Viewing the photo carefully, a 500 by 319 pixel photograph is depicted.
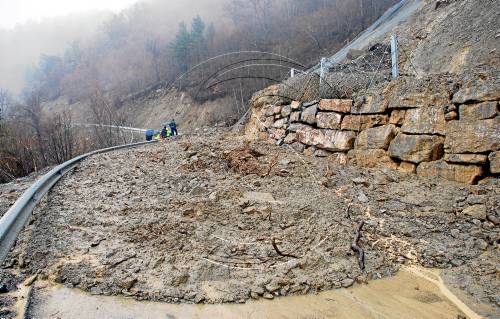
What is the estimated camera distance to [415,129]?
5.37 m

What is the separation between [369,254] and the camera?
12.3 ft

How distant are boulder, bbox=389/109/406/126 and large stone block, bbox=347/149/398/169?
1.82 feet

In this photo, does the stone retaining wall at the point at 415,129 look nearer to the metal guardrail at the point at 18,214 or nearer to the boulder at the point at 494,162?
the boulder at the point at 494,162

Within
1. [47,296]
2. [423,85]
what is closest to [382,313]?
[47,296]

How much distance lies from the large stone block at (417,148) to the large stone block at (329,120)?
1275 millimetres

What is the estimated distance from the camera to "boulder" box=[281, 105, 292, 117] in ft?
26.5

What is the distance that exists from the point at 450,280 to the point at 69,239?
410 cm

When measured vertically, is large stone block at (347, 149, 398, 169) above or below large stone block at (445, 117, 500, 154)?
below

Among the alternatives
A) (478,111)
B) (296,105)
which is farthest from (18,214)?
(478,111)

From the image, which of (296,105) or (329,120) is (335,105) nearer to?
(329,120)

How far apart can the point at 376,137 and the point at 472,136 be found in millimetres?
1546

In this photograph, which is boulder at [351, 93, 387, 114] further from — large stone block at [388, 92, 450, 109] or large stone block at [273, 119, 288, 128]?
large stone block at [273, 119, 288, 128]

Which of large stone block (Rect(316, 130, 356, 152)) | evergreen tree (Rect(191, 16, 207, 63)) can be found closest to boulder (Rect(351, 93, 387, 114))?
large stone block (Rect(316, 130, 356, 152))

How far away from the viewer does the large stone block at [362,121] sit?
6008mm
